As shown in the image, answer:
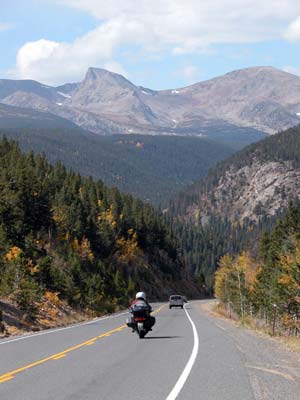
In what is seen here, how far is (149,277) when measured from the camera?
381 ft

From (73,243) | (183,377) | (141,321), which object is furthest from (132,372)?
(73,243)

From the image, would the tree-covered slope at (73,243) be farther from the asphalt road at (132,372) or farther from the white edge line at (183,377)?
the white edge line at (183,377)

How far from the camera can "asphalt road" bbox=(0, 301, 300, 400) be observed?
38.1 feet

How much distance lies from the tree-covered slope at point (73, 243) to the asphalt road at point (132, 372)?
15.7 meters

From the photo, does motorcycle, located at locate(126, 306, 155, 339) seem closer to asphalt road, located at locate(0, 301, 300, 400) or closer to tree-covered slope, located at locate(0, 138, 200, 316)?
asphalt road, located at locate(0, 301, 300, 400)

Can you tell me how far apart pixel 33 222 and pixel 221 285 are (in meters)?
36.9

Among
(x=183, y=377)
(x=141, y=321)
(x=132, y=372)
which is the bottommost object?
(x=141, y=321)

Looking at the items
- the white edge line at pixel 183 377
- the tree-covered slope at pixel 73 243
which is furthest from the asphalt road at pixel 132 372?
the tree-covered slope at pixel 73 243

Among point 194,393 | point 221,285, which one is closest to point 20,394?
point 194,393

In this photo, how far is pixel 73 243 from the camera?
287ft

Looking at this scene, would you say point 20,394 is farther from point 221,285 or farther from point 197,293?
point 197,293

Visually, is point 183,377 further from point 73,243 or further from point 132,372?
point 73,243

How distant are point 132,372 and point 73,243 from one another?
242ft

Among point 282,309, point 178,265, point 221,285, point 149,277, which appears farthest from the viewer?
point 178,265
